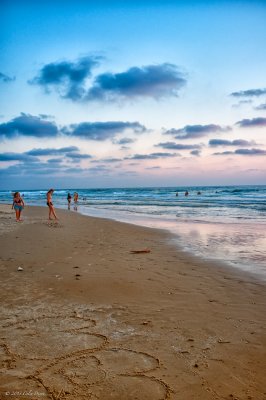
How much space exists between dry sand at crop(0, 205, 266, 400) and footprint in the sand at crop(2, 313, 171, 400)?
0.01 metres

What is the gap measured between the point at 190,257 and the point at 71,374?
6594 millimetres

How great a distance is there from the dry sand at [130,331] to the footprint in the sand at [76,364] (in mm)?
11

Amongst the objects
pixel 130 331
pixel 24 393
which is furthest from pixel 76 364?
pixel 130 331

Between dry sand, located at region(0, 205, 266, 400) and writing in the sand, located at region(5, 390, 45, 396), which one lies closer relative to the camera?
writing in the sand, located at region(5, 390, 45, 396)

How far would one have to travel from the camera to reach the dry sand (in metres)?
3.14

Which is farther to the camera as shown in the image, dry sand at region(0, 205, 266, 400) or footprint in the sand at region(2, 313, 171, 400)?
dry sand at region(0, 205, 266, 400)

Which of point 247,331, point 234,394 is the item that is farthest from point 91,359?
point 247,331

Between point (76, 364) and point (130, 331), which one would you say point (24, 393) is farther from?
point (130, 331)

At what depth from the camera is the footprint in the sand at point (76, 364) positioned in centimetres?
304

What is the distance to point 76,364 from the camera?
3.47 m

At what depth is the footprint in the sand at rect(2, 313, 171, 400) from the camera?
3043mm

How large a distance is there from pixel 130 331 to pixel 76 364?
1060 mm

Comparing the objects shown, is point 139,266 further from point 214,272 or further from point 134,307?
point 134,307

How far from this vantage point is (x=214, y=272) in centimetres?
763
